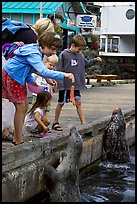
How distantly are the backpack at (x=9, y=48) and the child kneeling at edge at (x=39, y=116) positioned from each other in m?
1.04

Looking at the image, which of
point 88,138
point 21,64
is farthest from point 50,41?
point 88,138

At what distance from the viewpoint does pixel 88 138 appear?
7285 mm

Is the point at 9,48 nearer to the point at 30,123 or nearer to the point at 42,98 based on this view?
the point at 42,98

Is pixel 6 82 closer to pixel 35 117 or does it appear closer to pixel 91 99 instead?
pixel 35 117

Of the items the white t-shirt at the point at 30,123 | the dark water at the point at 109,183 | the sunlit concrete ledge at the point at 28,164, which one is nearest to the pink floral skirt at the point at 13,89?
the sunlit concrete ledge at the point at 28,164

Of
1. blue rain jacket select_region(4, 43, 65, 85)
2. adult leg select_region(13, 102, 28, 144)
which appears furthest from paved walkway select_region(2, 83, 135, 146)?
blue rain jacket select_region(4, 43, 65, 85)

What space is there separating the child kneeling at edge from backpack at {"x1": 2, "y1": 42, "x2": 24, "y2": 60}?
1039 millimetres

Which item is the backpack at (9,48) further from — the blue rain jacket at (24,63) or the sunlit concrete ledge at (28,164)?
the sunlit concrete ledge at (28,164)

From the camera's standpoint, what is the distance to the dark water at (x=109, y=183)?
5.93 metres

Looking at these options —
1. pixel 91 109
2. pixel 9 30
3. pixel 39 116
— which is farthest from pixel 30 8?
pixel 9 30

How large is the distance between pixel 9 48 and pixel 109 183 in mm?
2268

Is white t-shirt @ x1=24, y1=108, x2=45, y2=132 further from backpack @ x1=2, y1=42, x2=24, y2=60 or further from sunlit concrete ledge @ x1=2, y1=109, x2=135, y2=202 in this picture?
backpack @ x1=2, y1=42, x2=24, y2=60

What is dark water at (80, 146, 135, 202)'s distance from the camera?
5934 millimetres

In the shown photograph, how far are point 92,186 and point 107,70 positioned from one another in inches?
820
